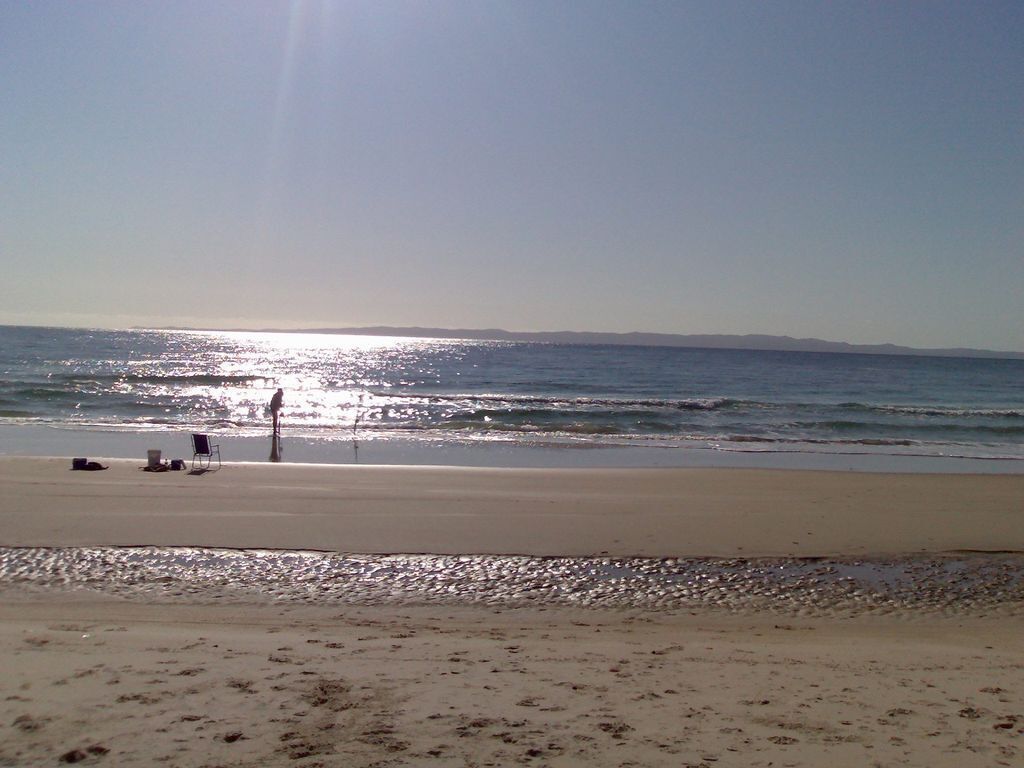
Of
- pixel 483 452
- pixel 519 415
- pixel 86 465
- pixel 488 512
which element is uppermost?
pixel 86 465

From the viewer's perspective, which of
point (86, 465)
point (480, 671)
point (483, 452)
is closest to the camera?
point (480, 671)

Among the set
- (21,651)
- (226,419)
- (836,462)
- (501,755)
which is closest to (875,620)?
(501,755)

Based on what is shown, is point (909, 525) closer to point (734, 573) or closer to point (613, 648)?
point (734, 573)

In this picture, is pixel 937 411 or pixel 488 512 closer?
pixel 488 512

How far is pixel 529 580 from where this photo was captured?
26.5 feet

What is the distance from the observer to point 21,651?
5.43 metres

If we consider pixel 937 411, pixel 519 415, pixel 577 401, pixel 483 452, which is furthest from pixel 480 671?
pixel 937 411

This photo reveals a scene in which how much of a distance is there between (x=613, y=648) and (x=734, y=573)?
2.98 metres

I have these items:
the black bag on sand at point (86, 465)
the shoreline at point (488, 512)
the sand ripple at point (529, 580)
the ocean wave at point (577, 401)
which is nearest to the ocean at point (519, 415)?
the ocean wave at point (577, 401)

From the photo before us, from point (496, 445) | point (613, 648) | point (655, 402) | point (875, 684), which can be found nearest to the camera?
point (875, 684)

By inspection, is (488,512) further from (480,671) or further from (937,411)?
(937,411)

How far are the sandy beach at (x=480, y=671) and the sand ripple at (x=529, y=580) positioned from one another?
10.3 inches

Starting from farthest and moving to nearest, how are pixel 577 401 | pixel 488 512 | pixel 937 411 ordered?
pixel 577 401 → pixel 937 411 → pixel 488 512

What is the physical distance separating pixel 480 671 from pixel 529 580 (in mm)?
2730
